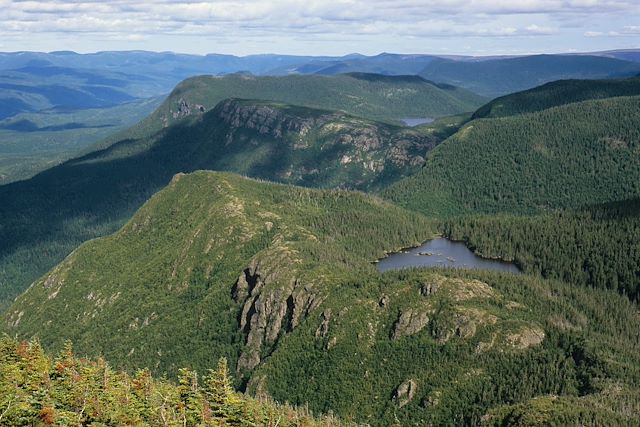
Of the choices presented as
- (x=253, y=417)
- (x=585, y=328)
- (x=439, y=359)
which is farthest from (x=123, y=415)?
(x=585, y=328)

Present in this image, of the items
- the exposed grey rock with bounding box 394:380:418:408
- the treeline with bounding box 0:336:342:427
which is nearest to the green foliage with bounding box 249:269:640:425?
the exposed grey rock with bounding box 394:380:418:408

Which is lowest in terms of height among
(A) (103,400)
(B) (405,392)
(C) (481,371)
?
(B) (405,392)

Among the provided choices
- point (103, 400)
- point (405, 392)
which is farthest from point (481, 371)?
point (103, 400)

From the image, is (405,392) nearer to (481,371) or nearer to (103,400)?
(481,371)

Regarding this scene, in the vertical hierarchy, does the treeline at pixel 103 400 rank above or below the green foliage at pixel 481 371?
above

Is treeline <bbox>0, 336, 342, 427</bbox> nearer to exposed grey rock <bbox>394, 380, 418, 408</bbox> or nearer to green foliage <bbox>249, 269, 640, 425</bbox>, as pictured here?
exposed grey rock <bbox>394, 380, 418, 408</bbox>

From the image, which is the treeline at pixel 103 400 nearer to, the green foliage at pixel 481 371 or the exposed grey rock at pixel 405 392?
the exposed grey rock at pixel 405 392

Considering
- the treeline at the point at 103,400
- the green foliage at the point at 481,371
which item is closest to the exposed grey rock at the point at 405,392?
the green foliage at the point at 481,371

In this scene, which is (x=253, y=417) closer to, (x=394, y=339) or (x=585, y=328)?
(x=394, y=339)
